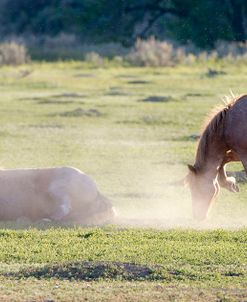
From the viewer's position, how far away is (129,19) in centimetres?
5188

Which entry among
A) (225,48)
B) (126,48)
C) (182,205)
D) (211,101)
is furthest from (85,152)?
(126,48)

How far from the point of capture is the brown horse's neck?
11.6 m

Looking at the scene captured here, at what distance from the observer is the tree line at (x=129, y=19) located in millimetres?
48969

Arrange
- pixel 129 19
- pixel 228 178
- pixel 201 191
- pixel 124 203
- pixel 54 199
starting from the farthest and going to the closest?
pixel 129 19
pixel 124 203
pixel 228 178
pixel 201 191
pixel 54 199

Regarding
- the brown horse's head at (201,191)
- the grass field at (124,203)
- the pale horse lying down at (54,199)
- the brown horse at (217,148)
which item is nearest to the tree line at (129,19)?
the grass field at (124,203)

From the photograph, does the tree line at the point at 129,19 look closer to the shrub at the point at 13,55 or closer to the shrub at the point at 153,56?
the shrub at the point at 153,56

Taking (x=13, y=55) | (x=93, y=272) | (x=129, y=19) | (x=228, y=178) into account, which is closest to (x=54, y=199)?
(x=228, y=178)

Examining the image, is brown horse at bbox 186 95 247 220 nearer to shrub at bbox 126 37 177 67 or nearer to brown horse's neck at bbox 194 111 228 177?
brown horse's neck at bbox 194 111 228 177

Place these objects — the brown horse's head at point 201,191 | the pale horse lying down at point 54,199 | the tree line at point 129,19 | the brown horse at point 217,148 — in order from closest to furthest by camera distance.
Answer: the pale horse lying down at point 54,199
the brown horse's head at point 201,191
the brown horse at point 217,148
the tree line at point 129,19

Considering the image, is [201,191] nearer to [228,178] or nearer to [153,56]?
[228,178]

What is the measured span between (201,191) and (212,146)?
0.53m

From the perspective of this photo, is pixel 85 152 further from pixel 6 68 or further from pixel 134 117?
pixel 6 68

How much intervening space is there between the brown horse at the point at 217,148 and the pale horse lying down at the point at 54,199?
→ 105 cm

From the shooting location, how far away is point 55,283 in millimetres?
7801
